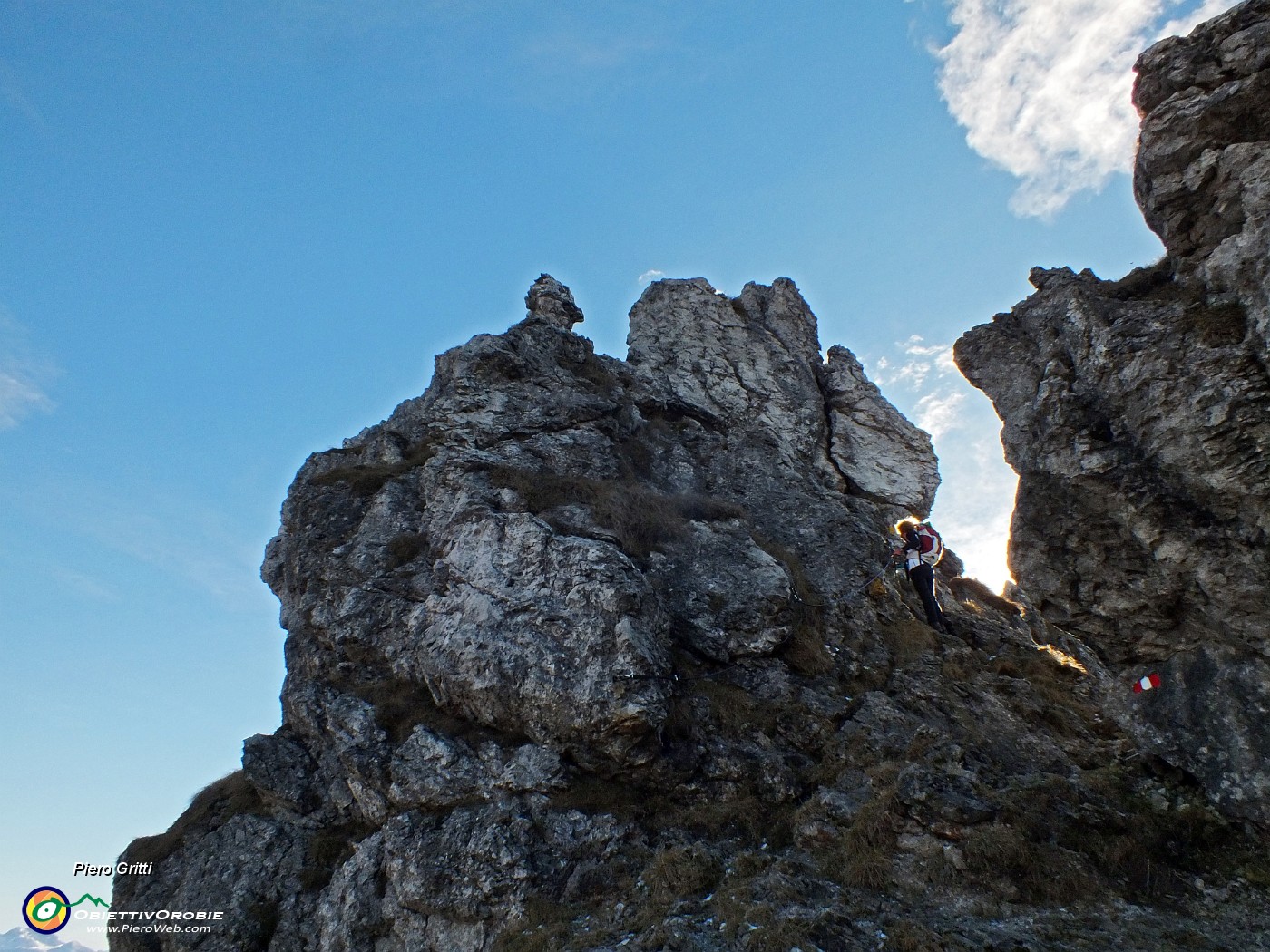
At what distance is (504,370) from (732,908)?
21.1m

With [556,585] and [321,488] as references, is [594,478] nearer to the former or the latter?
[556,585]

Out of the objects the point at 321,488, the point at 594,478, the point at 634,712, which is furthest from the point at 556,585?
the point at 321,488

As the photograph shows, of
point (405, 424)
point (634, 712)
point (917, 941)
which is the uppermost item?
point (405, 424)

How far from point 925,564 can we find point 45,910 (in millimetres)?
27258

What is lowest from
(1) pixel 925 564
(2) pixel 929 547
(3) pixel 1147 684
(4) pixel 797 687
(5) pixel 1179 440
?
(3) pixel 1147 684

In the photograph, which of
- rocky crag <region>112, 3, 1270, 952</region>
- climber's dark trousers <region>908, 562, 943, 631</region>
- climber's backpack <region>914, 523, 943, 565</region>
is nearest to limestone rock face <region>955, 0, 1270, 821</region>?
rocky crag <region>112, 3, 1270, 952</region>

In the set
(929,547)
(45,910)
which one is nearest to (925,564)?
(929,547)

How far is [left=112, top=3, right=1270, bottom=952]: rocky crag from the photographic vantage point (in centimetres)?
1195

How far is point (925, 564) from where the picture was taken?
2316 centimetres

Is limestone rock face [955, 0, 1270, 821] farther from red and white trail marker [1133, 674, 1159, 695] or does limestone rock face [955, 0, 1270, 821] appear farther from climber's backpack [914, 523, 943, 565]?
climber's backpack [914, 523, 943, 565]

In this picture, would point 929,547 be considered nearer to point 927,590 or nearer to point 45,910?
point 927,590

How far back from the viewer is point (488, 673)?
58.6ft

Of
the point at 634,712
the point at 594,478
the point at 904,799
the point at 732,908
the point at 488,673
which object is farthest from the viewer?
the point at 594,478

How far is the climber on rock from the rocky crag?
2.69 feet
